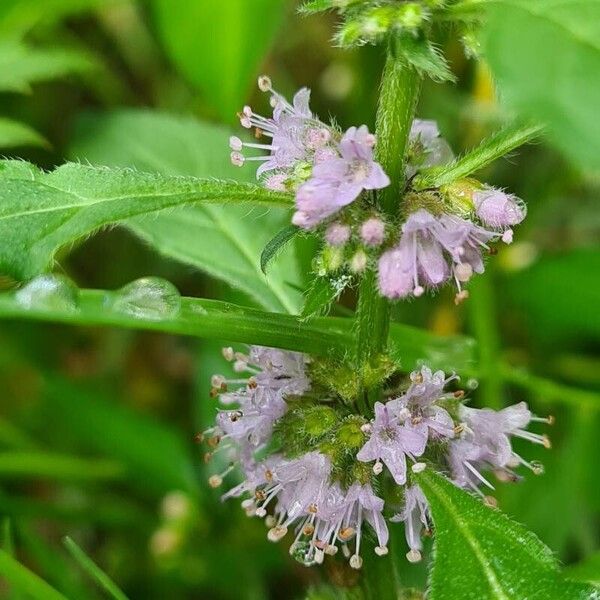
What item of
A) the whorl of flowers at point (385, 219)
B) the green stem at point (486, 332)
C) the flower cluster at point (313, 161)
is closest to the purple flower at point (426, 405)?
the whorl of flowers at point (385, 219)

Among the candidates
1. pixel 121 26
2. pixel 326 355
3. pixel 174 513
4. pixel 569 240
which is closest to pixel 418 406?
pixel 326 355

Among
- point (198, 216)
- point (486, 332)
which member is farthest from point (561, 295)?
point (198, 216)

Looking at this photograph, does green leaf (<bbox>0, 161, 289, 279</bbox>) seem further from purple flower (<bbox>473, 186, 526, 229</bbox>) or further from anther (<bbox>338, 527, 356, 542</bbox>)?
anther (<bbox>338, 527, 356, 542</bbox>)

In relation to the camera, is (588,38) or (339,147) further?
(339,147)

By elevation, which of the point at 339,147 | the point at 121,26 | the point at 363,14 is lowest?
the point at 339,147

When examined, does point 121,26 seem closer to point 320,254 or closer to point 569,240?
point 569,240

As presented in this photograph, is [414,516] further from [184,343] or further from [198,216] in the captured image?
[184,343]

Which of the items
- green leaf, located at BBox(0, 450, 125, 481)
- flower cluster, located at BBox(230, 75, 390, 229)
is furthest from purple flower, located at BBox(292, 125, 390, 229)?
Result: green leaf, located at BBox(0, 450, 125, 481)
